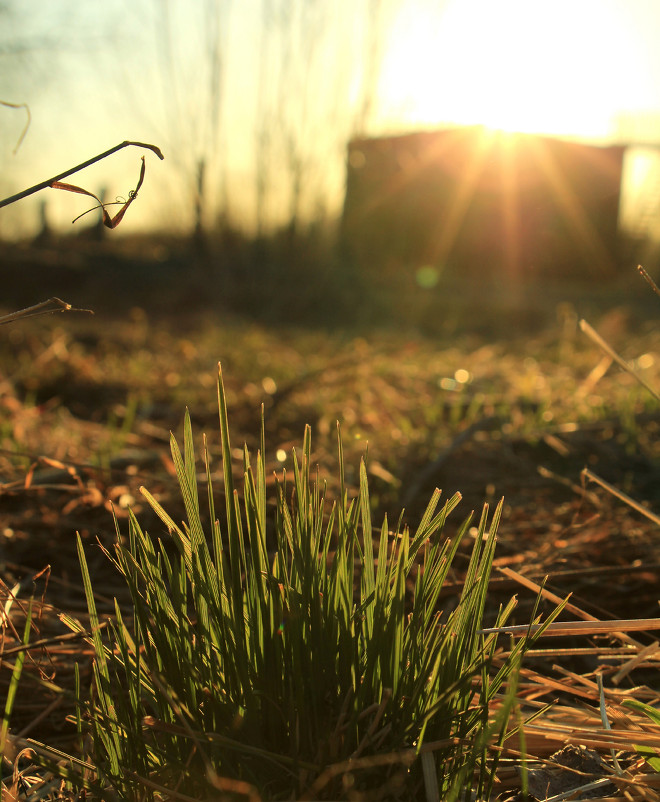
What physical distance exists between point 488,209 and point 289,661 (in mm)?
Answer: 12404

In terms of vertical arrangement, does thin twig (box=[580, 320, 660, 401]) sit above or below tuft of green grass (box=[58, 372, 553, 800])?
above

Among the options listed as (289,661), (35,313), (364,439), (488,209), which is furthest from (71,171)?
(488,209)

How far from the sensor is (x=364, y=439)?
2.38 meters

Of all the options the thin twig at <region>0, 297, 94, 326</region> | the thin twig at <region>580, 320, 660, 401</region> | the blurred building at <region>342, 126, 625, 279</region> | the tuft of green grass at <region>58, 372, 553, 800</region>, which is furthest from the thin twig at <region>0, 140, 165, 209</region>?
the blurred building at <region>342, 126, 625, 279</region>

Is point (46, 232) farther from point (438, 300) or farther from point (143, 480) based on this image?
point (143, 480)

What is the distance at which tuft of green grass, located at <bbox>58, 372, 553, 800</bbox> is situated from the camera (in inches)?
28.8

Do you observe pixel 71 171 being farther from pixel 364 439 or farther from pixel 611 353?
pixel 364 439

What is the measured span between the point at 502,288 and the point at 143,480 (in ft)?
29.2

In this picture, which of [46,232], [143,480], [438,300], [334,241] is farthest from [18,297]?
[143,480]

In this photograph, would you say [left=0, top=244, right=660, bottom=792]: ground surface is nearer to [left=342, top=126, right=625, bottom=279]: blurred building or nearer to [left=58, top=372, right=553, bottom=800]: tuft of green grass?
[left=58, top=372, right=553, bottom=800]: tuft of green grass

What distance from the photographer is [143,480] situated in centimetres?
193

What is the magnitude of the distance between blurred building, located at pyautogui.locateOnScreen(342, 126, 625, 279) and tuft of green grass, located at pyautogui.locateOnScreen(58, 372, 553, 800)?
11529mm

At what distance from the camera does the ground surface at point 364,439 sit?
1.46 meters

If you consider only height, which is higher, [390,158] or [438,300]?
[390,158]
